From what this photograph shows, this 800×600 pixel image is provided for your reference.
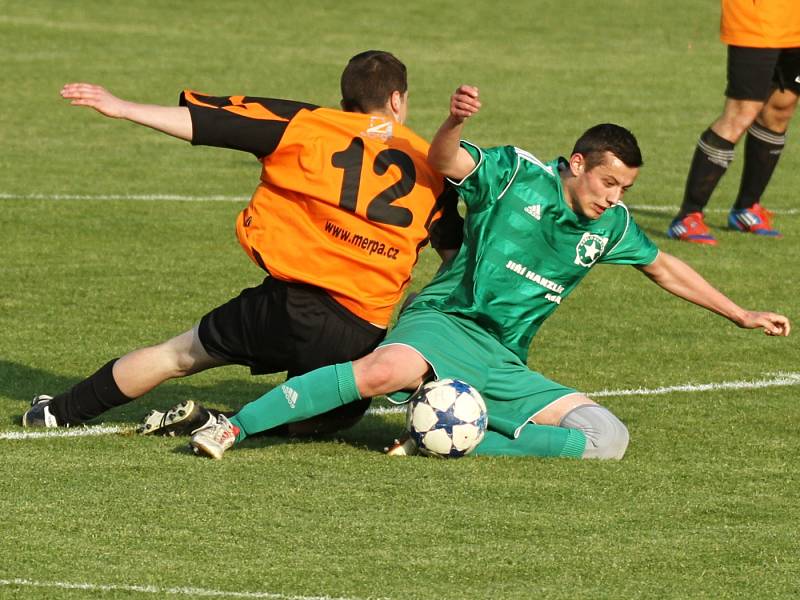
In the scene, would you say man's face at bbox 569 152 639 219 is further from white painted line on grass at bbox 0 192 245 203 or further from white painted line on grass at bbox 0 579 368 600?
white painted line on grass at bbox 0 192 245 203

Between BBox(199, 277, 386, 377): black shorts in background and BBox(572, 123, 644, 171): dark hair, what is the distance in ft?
3.68

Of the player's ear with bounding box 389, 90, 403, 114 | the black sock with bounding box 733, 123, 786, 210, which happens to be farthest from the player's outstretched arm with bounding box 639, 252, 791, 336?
the black sock with bounding box 733, 123, 786, 210

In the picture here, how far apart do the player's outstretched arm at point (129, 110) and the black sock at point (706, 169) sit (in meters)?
6.16

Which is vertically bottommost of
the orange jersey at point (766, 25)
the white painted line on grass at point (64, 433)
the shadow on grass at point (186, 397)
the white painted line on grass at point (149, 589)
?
the shadow on grass at point (186, 397)

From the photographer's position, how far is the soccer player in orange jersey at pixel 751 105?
1177 centimetres

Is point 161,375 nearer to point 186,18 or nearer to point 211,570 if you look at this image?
point 211,570

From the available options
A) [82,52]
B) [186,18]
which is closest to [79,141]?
[82,52]

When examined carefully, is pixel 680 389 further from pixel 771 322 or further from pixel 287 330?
pixel 287 330

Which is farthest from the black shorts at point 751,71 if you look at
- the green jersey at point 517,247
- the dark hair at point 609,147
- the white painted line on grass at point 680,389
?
the dark hair at point 609,147

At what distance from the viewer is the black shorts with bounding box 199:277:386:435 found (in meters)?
6.75

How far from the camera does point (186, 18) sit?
905 inches

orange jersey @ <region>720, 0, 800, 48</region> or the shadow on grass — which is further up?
orange jersey @ <region>720, 0, 800, 48</region>

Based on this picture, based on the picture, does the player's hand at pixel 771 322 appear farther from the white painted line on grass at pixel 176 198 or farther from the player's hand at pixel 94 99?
the white painted line on grass at pixel 176 198

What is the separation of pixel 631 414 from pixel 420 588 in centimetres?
278
